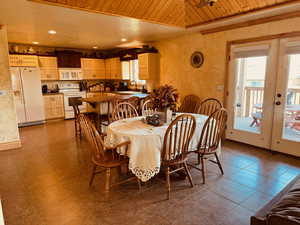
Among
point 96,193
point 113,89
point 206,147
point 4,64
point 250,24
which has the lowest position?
point 96,193

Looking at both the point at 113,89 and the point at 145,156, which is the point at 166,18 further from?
the point at 113,89

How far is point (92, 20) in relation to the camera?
3812 mm

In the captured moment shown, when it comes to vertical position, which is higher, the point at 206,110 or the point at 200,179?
the point at 206,110

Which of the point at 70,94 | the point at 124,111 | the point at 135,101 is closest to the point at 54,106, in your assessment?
the point at 70,94

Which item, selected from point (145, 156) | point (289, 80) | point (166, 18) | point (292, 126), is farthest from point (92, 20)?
point (292, 126)

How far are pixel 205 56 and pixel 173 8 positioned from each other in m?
1.39

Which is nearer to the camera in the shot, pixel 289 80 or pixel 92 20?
pixel 289 80

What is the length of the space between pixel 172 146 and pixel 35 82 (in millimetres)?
5537

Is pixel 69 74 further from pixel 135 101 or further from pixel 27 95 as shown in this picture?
pixel 135 101

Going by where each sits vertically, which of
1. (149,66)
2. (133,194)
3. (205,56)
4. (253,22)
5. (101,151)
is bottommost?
(133,194)

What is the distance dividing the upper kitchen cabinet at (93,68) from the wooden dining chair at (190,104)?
4.37 metres

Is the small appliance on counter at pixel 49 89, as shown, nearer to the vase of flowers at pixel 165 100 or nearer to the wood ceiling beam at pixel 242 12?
the wood ceiling beam at pixel 242 12

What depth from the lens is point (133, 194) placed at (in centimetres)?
248

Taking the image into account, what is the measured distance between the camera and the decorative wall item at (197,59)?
4838 millimetres
